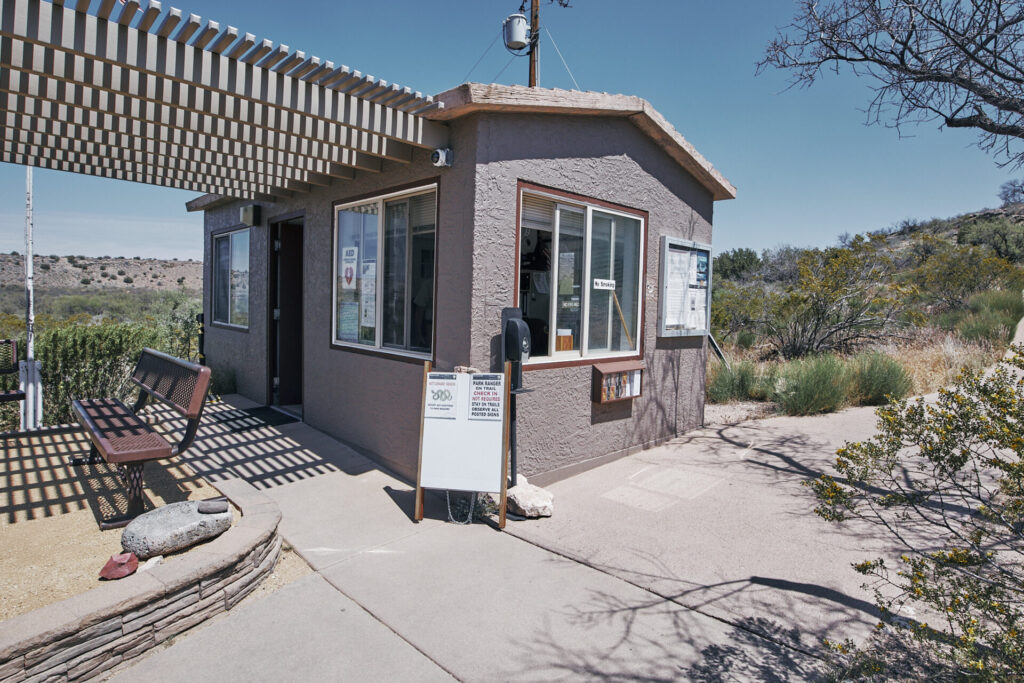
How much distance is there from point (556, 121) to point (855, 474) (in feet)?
12.3

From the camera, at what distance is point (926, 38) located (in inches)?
226

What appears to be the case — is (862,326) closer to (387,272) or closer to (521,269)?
(521,269)

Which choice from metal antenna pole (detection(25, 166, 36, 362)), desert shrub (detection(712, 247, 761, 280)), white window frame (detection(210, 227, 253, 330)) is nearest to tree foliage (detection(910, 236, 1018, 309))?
desert shrub (detection(712, 247, 761, 280))

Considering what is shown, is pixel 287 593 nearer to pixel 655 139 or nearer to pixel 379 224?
pixel 379 224

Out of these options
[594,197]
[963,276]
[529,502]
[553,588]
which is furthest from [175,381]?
[963,276]

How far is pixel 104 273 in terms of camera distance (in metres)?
43.2

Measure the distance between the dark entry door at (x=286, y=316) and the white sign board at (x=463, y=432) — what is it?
12.4 ft

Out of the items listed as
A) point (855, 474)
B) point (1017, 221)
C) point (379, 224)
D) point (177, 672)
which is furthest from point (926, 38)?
point (1017, 221)

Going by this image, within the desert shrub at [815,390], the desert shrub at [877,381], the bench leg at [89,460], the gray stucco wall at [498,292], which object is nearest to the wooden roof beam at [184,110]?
the gray stucco wall at [498,292]

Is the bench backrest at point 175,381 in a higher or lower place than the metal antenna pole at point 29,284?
lower

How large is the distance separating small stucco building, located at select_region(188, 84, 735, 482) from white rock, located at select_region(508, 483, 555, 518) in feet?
1.38

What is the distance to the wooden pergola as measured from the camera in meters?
3.21

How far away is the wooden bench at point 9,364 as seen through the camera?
602 centimetres

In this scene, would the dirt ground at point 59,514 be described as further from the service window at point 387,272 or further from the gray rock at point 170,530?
Result: the service window at point 387,272
